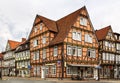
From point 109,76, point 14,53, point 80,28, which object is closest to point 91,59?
point 80,28

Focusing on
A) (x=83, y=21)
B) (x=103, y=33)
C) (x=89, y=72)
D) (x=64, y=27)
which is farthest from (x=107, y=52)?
(x=64, y=27)

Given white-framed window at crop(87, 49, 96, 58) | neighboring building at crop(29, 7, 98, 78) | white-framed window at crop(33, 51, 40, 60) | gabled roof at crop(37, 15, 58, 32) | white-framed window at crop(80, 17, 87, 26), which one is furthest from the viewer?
white-framed window at crop(33, 51, 40, 60)

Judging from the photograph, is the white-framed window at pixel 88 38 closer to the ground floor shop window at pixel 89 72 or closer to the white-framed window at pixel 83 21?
the white-framed window at pixel 83 21

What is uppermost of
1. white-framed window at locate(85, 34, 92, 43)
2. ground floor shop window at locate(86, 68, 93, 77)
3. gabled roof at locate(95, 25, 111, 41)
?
gabled roof at locate(95, 25, 111, 41)

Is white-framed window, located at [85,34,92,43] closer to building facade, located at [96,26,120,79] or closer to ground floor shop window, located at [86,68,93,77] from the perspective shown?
building facade, located at [96,26,120,79]

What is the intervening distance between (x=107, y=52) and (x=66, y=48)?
48.4 ft

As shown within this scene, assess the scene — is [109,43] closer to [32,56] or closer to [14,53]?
[32,56]

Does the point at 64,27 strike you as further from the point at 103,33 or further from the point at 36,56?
the point at 103,33

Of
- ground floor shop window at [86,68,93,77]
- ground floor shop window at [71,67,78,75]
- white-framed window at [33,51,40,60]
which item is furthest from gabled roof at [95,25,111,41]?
white-framed window at [33,51,40,60]

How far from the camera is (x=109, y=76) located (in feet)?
159

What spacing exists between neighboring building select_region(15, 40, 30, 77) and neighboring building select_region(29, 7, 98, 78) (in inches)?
399

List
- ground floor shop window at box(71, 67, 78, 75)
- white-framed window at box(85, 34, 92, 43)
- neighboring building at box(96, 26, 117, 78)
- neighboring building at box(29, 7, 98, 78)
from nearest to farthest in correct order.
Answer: neighboring building at box(29, 7, 98, 78)
ground floor shop window at box(71, 67, 78, 75)
white-framed window at box(85, 34, 92, 43)
neighboring building at box(96, 26, 117, 78)

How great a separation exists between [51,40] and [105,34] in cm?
1401

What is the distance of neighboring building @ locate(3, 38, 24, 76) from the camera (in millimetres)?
67906
